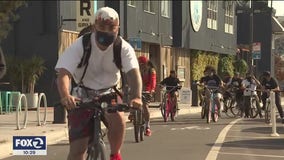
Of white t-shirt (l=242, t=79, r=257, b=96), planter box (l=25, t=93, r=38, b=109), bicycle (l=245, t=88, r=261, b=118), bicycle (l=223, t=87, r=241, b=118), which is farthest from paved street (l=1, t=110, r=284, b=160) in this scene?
planter box (l=25, t=93, r=38, b=109)

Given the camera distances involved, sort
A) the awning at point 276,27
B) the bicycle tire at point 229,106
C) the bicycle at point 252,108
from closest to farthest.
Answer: the bicycle at point 252,108 < the bicycle tire at point 229,106 < the awning at point 276,27

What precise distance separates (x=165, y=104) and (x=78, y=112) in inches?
555

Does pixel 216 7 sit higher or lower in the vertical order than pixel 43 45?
higher

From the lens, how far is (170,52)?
122 feet

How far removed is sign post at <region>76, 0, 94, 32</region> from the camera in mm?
18297

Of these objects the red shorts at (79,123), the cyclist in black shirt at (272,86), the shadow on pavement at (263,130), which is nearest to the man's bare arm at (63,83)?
the red shorts at (79,123)

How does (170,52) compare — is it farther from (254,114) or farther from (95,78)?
(95,78)

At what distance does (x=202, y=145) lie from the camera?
1248cm

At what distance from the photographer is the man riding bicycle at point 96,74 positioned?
5.70m

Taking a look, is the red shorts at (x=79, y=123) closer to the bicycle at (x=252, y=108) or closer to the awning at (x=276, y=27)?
the bicycle at (x=252, y=108)

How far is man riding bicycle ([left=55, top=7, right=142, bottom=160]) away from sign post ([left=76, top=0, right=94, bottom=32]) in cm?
1161

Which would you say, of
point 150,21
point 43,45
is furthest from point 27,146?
point 150,21

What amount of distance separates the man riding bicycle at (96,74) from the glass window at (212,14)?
38.2 meters

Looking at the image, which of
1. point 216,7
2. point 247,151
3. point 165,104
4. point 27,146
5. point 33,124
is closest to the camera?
point 27,146
